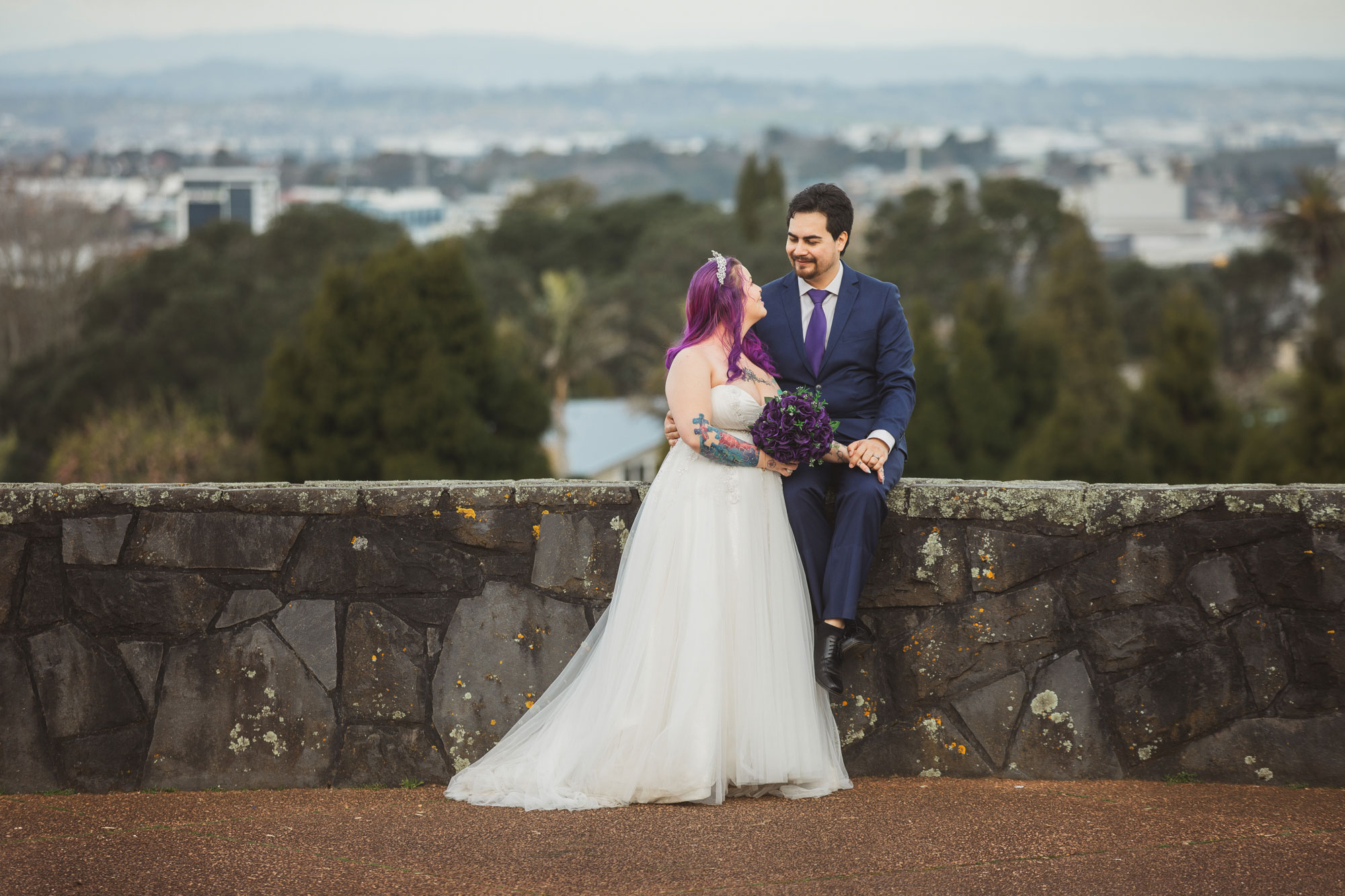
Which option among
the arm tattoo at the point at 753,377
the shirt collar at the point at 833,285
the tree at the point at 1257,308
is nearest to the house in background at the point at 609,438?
the tree at the point at 1257,308

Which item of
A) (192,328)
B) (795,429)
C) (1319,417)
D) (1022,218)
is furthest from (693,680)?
(1022,218)

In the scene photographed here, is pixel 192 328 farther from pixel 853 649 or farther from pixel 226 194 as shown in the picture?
pixel 226 194

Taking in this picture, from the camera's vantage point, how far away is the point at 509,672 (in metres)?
4.14

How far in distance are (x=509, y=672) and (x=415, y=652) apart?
0.30 metres

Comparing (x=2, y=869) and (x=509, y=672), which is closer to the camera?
(x=2, y=869)

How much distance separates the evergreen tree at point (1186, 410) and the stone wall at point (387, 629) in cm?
2518

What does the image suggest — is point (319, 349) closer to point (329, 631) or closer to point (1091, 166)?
point (329, 631)

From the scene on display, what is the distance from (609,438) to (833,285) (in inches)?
1755

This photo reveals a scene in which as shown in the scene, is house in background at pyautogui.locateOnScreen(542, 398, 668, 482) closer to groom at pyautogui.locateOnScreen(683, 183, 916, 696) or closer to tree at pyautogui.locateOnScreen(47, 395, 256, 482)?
tree at pyautogui.locateOnScreen(47, 395, 256, 482)

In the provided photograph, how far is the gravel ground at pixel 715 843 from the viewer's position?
3324mm

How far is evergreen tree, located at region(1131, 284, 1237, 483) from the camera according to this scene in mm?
27891

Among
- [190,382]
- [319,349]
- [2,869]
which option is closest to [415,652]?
[2,869]

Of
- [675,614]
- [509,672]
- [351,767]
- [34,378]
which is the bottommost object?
[34,378]

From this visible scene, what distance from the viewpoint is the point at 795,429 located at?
155 inches
